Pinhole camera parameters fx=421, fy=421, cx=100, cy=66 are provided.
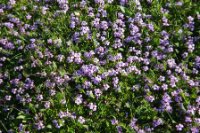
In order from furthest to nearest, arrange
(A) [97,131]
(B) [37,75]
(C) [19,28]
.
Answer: (C) [19,28], (B) [37,75], (A) [97,131]

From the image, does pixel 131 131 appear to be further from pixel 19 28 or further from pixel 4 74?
pixel 19 28

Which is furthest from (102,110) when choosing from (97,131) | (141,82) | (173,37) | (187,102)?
(173,37)

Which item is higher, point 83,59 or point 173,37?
point 173,37

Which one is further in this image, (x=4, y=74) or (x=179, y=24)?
(x=179, y=24)

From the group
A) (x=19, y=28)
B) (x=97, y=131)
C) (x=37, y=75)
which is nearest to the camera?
(x=97, y=131)

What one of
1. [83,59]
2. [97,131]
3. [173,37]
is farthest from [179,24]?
[97,131]

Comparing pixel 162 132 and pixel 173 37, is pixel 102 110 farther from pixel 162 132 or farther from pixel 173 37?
pixel 173 37

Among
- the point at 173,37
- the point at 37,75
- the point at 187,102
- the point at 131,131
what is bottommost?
the point at 131,131
